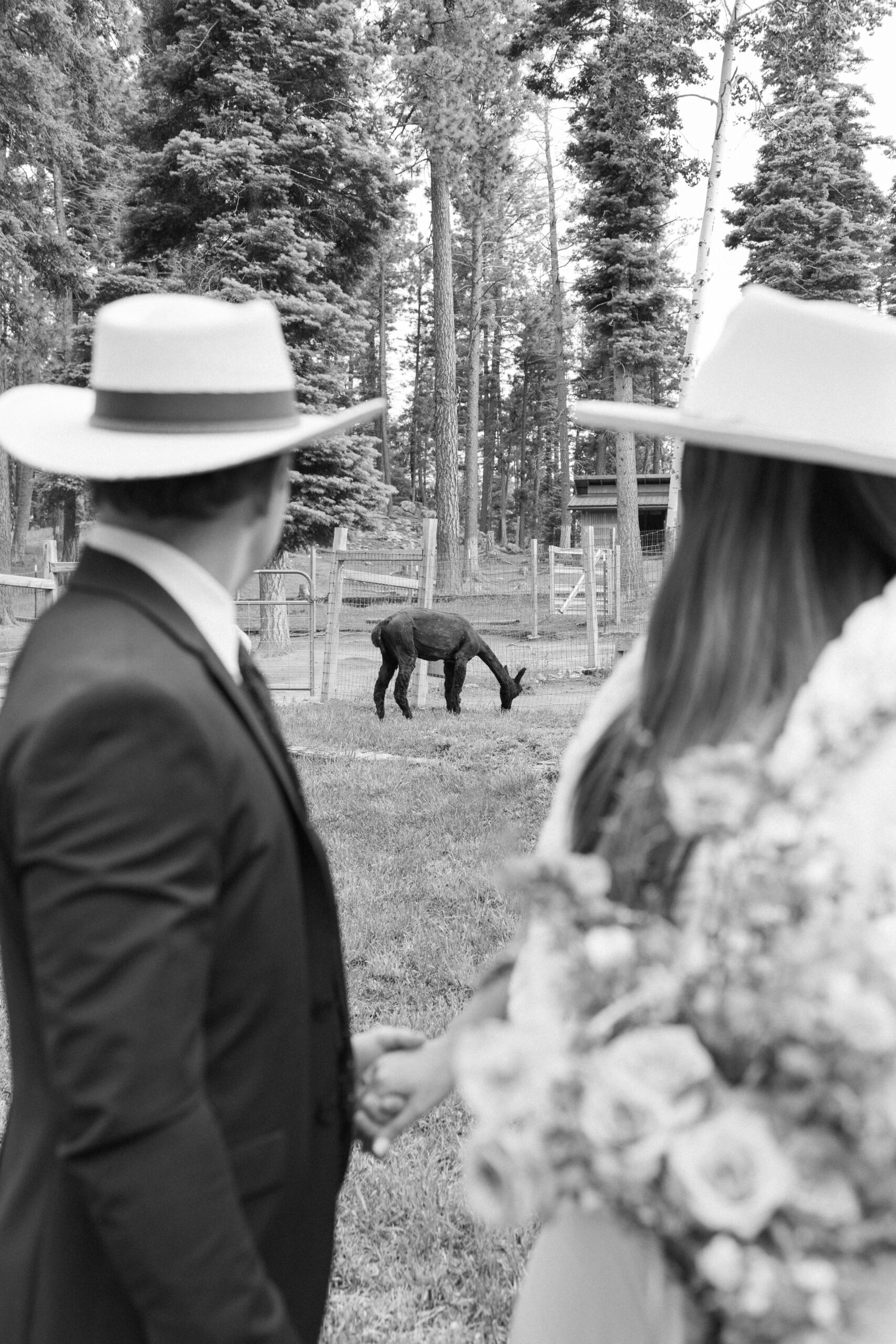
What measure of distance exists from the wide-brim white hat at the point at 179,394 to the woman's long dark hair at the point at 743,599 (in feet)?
2.00

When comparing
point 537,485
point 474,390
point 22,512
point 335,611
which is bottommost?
point 335,611

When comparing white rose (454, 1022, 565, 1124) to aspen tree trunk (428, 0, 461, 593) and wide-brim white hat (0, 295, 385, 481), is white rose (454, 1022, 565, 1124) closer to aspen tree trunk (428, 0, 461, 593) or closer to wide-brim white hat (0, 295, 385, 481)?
wide-brim white hat (0, 295, 385, 481)

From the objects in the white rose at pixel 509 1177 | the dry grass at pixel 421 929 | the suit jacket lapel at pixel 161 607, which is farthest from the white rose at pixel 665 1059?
the suit jacket lapel at pixel 161 607

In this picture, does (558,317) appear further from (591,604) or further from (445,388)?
(591,604)

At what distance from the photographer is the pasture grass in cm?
298

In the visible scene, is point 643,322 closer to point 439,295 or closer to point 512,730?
point 439,295

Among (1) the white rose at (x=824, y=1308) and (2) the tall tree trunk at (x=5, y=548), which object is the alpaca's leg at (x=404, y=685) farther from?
(2) the tall tree trunk at (x=5, y=548)

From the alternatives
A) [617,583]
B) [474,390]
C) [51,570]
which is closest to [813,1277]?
[51,570]

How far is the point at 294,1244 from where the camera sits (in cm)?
162

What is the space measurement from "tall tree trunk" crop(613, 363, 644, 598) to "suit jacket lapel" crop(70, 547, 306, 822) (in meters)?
26.6

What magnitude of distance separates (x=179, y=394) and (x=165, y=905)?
0.75 m

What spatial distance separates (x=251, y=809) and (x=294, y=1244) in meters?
0.72

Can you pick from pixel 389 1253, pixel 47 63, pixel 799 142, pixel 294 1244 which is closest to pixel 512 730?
pixel 389 1253

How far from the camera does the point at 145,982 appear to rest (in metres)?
1.24
